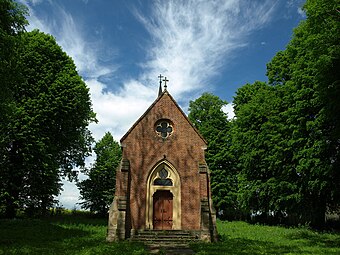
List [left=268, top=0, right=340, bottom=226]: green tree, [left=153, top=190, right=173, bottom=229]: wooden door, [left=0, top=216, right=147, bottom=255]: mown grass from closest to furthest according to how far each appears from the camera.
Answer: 1. [left=0, top=216, right=147, bottom=255]: mown grass
2. [left=268, top=0, right=340, bottom=226]: green tree
3. [left=153, top=190, right=173, bottom=229]: wooden door

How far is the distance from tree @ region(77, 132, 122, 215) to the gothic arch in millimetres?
18291

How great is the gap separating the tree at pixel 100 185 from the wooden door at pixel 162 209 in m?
18.0

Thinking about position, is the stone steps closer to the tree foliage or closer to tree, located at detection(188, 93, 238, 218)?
the tree foliage

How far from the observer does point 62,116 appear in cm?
2511

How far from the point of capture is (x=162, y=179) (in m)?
18.2

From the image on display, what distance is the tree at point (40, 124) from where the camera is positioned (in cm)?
2248

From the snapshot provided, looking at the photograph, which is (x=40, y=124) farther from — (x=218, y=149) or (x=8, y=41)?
(x=218, y=149)

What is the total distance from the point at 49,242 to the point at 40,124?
11.5 metres

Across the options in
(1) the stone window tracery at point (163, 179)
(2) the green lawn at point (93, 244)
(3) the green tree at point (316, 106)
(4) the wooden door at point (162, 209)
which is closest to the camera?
(2) the green lawn at point (93, 244)

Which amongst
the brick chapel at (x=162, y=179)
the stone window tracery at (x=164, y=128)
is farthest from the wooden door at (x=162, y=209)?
the stone window tracery at (x=164, y=128)

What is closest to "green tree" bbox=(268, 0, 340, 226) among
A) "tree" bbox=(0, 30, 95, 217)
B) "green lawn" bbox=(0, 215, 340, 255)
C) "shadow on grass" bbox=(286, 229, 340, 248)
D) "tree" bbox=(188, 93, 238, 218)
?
"shadow on grass" bbox=(286, 229, 340, 248)

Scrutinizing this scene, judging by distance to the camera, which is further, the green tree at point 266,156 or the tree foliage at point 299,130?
the green tree at point 266,156

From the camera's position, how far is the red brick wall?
57.6 ft

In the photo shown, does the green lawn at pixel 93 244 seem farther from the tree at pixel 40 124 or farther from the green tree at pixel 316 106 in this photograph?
the green tree at pixel 316 106
